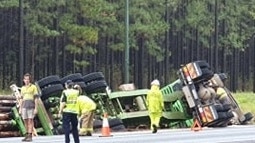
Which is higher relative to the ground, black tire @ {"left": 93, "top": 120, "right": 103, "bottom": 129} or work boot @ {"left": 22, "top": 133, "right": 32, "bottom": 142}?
black tire @ {"left": 93, "top": 120, "right": 103, "bottom": 129}

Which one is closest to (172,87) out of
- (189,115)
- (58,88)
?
(189,115)

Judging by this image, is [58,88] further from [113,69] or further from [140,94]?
[113,69]

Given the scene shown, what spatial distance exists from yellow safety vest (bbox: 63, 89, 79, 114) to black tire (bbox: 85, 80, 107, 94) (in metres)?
8.55

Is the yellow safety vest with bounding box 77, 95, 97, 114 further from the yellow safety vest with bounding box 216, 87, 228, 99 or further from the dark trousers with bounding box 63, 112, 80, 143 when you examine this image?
the yellow safety vest with bounding box 216, 87, 228, 99

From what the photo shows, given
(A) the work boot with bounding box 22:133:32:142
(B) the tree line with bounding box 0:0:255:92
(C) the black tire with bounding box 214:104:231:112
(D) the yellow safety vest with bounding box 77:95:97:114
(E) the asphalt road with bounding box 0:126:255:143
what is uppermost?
(B) the tree line with bounding box 0:0:255:92

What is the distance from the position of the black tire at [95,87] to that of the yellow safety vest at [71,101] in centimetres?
855

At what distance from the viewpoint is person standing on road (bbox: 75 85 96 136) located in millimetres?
23094

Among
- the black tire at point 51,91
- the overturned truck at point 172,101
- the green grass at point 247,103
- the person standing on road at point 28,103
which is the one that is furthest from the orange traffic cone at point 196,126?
the green grass at point 247,103

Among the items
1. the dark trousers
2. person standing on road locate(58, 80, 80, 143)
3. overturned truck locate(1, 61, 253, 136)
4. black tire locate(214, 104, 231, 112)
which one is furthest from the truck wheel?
the dark trousers

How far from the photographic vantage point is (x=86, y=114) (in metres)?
24.0

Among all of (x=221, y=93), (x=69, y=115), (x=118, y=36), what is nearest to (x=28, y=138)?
(x=69, y=115)

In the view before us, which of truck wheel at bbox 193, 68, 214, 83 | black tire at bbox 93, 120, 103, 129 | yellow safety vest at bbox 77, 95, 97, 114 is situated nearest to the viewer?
yellow safety vest at bbox 77, 95, 97, 114

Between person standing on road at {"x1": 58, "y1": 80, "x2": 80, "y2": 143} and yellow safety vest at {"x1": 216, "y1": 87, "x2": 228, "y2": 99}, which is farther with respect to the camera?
yellow safety vest at {"x1": 216, "y1": 87, "x2": 228, "y2": 99}

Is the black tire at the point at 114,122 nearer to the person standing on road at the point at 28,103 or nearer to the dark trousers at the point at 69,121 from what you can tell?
the person standing on road at the point at 28,103
